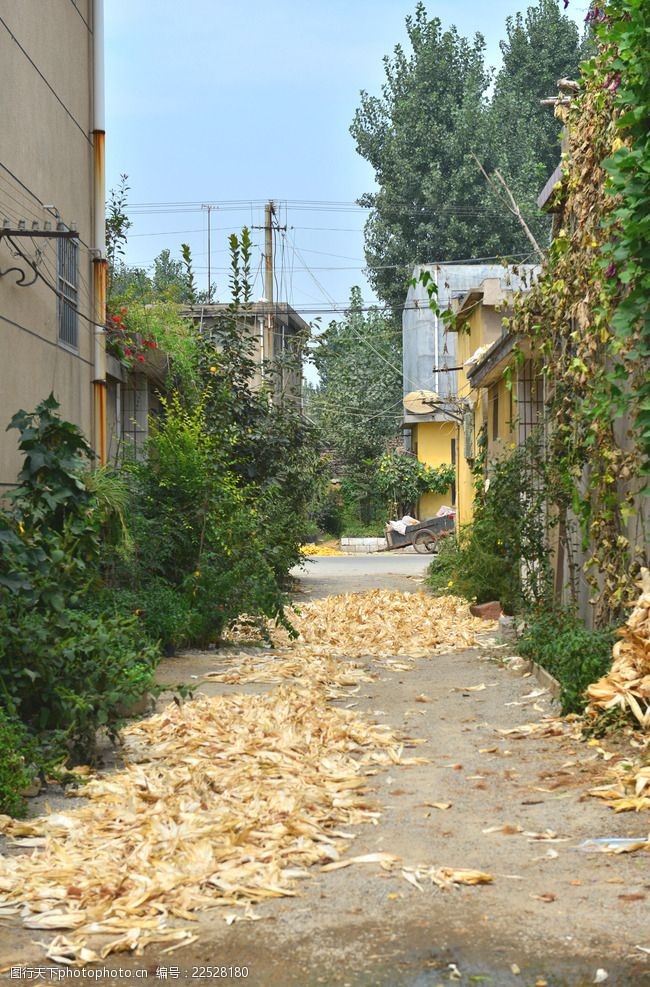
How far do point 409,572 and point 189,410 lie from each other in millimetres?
11678

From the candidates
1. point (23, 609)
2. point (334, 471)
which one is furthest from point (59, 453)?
point (334, 471)

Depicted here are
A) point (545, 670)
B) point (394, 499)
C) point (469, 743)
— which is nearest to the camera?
point (469, 743)

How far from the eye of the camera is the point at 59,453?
8664 mm

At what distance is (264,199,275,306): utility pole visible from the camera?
121 feet

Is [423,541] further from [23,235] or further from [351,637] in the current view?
[23,235]

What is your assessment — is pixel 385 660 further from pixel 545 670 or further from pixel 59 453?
pixel 59 453

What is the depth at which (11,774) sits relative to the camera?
6.03 meters

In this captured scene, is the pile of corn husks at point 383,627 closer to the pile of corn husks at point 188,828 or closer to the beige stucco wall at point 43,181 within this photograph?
the beige stucco wall at point 43,181

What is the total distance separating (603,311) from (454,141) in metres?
39.7

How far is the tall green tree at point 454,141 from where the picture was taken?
46.0 m

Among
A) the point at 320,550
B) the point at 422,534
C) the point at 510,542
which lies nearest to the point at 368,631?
the point at 510,542

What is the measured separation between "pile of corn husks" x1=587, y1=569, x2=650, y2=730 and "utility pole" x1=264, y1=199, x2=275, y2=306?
3027 centimetres

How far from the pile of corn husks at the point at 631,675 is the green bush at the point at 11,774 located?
362 cm

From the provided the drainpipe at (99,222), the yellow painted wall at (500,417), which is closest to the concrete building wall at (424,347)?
the yellow painted wall at (500,417)
